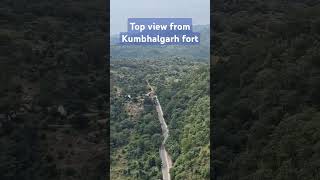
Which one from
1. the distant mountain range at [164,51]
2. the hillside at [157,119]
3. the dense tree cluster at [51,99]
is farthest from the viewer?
the distant mountain range at [164,51]

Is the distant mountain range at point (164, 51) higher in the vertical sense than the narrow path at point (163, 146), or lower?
higher

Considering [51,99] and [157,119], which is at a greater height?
[51,99]

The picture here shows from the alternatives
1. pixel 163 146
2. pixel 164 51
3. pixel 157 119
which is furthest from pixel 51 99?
pixel 164 51

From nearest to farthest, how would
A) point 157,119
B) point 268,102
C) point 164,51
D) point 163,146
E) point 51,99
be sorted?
point 268,102, point 51,99, point 163,146, point 157,119, point 164,51

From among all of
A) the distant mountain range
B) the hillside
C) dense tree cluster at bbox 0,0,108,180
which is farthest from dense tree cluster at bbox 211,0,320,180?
dense tree cluster at bbox 0,0,108,180

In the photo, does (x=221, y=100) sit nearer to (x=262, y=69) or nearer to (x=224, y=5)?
(x=262, y=69)

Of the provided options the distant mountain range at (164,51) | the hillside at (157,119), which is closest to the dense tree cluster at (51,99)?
the hillside at (157,119)

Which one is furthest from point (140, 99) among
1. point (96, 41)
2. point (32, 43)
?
point (32, 43)

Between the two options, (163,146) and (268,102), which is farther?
(163,146)

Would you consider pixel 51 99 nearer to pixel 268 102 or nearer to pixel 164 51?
pixel 268 102

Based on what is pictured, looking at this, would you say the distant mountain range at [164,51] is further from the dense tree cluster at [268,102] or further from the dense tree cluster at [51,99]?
the dense tree cluster at [268,102]

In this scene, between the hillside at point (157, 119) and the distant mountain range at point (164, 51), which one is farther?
the distant mountain range at point (164, 51)
